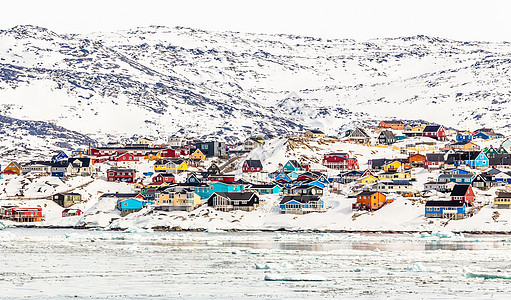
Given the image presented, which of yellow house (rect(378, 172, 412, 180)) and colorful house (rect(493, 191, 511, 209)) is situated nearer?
colorful house (rect(493, 191, 511, 209))

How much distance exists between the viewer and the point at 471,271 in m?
73.4

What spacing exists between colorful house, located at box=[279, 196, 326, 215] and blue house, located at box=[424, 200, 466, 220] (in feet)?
58.2

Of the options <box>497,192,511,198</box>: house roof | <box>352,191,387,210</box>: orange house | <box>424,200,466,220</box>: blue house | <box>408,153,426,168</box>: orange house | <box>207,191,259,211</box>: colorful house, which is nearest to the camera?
<box>424,200,466,220</box>: blue house

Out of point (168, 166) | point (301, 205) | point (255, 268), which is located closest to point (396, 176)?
point (301, 205)

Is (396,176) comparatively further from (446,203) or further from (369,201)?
(446,203)

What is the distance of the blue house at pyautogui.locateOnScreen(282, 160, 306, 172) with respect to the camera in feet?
616

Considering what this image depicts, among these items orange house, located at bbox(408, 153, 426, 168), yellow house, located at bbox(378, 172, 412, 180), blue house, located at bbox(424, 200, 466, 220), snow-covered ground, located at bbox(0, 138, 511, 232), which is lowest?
snow-covered ground, located at bbox(0, 138, 511, 232)

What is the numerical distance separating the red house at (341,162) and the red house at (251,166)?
14.5m

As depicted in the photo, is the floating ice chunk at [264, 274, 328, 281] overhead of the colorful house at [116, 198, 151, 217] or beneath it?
overhead

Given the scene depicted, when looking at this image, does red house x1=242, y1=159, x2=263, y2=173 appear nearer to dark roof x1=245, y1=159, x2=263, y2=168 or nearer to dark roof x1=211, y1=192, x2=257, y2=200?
dark roof x1=245, y1=159, x2=263, y2=168

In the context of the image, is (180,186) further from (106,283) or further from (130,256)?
(106,283)

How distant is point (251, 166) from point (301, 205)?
50157 mm

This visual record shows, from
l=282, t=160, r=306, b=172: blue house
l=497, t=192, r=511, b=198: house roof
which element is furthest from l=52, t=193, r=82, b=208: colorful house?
l=497, t=192, r=511, b=198: house roof

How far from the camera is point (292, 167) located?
7411 inches
